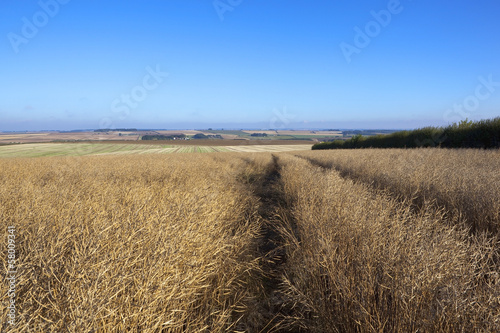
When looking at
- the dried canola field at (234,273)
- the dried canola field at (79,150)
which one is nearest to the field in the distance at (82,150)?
the dried canola field at (79,150)

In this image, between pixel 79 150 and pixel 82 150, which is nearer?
pixel 79 150

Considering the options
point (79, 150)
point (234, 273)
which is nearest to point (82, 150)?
point (79, 150)

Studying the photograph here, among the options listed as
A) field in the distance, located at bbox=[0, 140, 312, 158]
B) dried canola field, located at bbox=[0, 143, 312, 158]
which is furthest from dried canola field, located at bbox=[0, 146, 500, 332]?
field in the distance, located at bbox=[0, 140, 312, 158]

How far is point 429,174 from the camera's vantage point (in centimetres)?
565

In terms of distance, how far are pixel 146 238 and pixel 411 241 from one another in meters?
2.47

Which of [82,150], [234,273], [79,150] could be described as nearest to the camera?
[234,273]

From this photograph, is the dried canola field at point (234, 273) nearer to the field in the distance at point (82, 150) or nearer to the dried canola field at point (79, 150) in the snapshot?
the dried canola field at point (79, 150)

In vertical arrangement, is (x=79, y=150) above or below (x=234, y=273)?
below

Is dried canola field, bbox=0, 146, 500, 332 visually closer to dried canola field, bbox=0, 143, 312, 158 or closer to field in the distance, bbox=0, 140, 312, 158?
dried canola field, bbox=0, 143, 312, 158

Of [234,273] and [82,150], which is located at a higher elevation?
[234,273]

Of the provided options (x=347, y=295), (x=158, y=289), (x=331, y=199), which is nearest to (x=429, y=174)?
(x=331, y=199)

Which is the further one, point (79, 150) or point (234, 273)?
point (79, 150)

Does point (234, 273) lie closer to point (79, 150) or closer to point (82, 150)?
point (82, 150)

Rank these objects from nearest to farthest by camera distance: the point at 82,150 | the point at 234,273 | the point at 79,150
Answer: the point at 234,273
the point at 79,150
the point at 82,150
